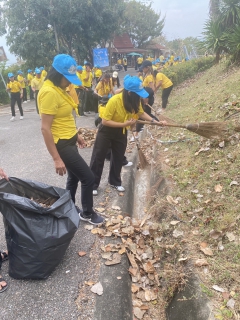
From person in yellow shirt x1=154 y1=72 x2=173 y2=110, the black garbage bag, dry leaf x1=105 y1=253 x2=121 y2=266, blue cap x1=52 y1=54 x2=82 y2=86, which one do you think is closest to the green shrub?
person in yellow shirt x1=154 y1=72 x2=173 y2=110

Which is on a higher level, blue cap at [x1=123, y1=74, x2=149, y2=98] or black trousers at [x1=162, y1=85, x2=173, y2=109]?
blue cap at [x1=123, y1=74, x2=149, y2=98]

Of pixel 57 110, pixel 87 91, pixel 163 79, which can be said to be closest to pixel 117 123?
pixel 57 110

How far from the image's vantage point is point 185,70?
54.5 ft

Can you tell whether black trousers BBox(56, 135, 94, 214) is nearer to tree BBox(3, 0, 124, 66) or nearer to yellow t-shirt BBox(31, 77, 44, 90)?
yellow t-shirt BBox(31, 77, 44, 90)

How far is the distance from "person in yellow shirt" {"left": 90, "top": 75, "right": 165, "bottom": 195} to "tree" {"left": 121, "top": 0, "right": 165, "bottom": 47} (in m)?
46.1

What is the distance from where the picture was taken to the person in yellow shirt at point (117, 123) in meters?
3.52

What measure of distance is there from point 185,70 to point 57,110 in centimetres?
1541

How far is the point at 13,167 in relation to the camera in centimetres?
569

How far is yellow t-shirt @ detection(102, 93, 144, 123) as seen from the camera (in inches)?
143

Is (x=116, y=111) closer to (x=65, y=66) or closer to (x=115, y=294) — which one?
(x=65, y=66)

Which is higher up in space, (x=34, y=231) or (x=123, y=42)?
(x=123, y=42)

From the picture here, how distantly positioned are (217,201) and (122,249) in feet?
4.38

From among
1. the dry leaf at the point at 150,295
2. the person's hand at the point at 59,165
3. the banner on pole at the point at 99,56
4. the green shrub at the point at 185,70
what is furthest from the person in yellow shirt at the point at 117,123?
the banner on pole at the point at 99,56

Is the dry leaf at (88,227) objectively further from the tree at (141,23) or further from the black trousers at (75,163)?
the tree at (141,23)
